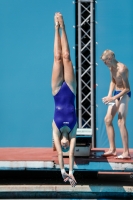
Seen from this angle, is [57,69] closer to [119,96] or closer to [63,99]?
[63,99]

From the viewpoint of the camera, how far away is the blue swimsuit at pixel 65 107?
263 inches

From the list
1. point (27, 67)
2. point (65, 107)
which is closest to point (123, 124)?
point (65, 107)

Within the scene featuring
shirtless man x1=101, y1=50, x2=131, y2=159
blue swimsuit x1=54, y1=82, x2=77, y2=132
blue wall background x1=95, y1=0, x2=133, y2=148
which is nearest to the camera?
blue swimsuit x1=54, y1=82, x2=77, y2=132

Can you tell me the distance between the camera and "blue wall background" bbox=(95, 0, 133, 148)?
9.69 metres

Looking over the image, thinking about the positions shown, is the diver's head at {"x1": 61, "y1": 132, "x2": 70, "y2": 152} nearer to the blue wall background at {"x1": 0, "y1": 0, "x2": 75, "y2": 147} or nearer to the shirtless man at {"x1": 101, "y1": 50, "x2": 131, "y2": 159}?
the shirtless man at {"x1": 101, "y1": 50, "x2": 131, "y2": 159}

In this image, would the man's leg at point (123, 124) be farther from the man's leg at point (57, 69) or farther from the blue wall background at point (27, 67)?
the blue wall background at point (27, 67)

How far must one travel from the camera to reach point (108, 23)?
973 centimetres

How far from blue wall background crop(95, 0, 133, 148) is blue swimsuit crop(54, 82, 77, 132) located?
3060 mm

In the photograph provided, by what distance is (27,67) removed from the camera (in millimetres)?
9805

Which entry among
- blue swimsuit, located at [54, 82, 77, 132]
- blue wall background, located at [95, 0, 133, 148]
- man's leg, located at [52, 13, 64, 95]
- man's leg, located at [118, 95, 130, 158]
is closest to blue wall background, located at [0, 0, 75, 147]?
blue wall background, located at [95, 0, 133, 148]

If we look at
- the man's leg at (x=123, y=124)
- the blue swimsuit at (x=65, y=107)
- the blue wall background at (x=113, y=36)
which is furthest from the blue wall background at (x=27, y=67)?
the blue swimsuit at (x=65, y=107)

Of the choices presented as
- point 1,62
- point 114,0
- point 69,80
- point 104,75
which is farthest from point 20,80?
point 69,80

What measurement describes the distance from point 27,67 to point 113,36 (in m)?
1.82

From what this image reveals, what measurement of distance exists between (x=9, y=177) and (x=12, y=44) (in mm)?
2810
